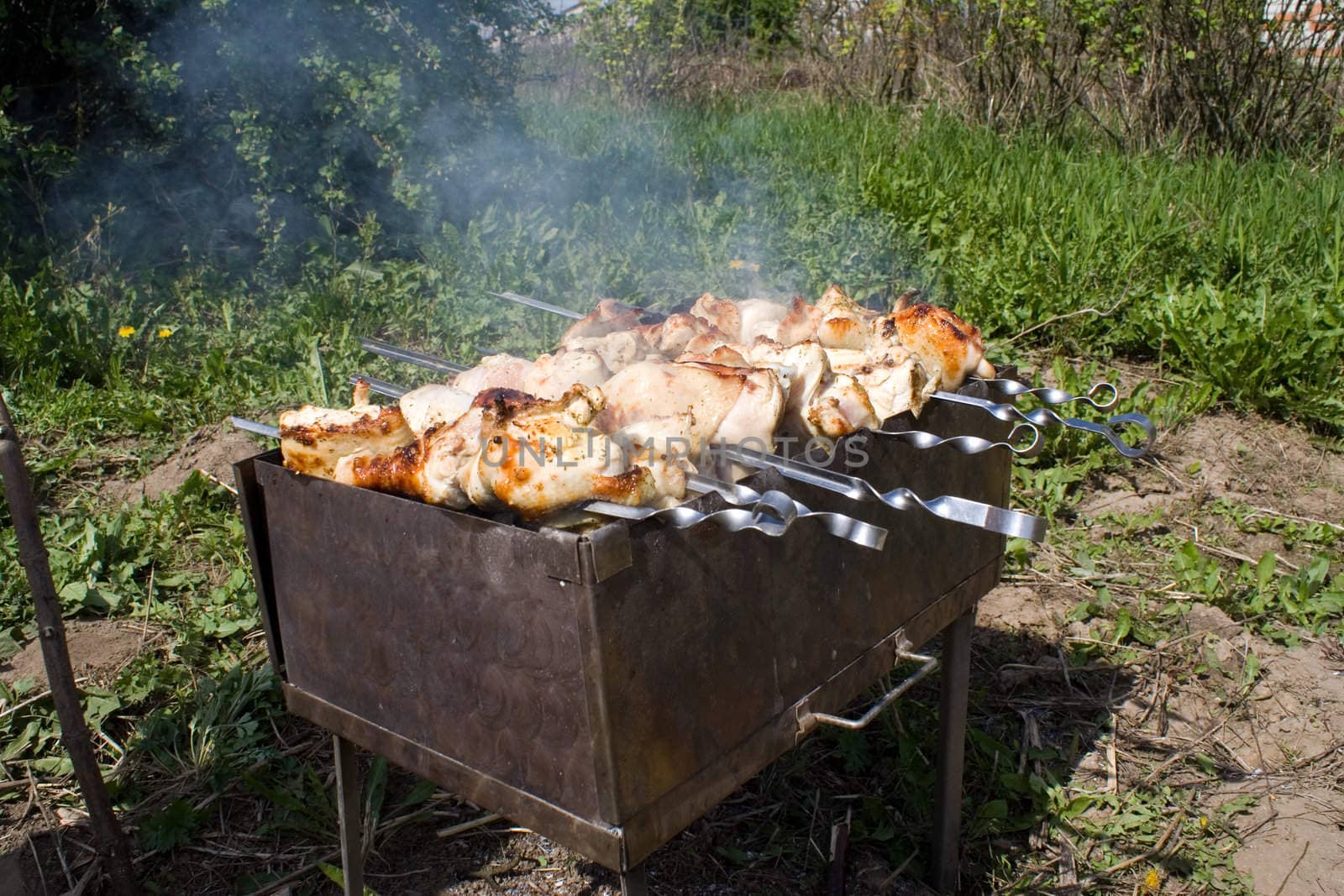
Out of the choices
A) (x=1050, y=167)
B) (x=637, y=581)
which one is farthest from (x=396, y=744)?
(x=1050, y=167)

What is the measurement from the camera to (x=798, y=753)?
10.3 ft

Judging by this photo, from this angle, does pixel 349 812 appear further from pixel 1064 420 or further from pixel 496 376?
pixel 1064 420

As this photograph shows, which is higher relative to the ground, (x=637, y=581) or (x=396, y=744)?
(x=637, y=581)

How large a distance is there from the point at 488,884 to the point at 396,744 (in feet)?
3.58

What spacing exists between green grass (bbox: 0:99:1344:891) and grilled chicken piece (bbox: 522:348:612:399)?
5.04 feet

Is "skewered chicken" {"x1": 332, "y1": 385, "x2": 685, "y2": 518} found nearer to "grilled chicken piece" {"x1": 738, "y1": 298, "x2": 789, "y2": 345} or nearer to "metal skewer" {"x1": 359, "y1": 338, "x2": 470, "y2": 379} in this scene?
"metal skewer" {"x1": 359, "y1": 338, "x2": 470, "y2": 379}

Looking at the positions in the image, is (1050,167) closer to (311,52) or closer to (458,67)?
(458,67)

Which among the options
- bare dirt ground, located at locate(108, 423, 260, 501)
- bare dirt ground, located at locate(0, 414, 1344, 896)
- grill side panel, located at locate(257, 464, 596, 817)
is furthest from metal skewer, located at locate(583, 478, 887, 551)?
bare dirt ground, located at locate(108, 423, 260, 501)

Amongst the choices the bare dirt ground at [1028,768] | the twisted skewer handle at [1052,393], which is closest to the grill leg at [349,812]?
the bare dirt ground at [1028,768]

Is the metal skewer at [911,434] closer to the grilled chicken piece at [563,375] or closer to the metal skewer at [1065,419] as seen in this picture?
the metal skewer at [1065,419]

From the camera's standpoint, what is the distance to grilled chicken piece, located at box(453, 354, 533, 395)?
2.01 metres

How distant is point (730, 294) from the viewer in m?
5.48

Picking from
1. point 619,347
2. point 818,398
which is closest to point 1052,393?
point 818,398

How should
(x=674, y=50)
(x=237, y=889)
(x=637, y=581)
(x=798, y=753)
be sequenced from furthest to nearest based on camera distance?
(x=674, y=50) → (x=798, y=753) → (x=237, y=889) → (x=637, y=581)
